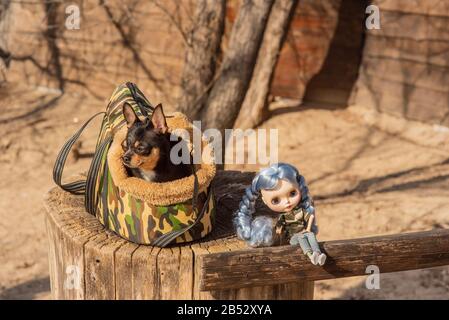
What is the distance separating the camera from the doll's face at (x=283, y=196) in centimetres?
297

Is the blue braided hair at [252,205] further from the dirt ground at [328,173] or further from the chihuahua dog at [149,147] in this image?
the dirt ground at [328,173]

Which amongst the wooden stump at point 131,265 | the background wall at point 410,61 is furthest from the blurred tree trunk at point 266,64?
the wooden stump at point 131,265

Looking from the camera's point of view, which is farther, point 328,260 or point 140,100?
point 140,100

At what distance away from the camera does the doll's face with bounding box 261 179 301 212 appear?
2974 mm

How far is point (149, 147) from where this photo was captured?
9.41 ft

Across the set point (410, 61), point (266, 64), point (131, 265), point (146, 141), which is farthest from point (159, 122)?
point (410, 61)

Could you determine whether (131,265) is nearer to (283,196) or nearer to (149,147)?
(149,147)

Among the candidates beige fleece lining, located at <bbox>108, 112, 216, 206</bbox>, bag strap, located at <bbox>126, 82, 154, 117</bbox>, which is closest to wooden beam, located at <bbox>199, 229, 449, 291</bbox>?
beige fleece lining, located at <bbox>108, 112, 216, 206</bbox>

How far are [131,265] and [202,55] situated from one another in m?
3.34

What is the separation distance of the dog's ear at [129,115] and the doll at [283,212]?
1.90 feet

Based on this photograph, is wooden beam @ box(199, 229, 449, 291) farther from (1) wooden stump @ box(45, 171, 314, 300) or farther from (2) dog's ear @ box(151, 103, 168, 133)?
(2) dog's ear @ box(151, 103, 168, 133)

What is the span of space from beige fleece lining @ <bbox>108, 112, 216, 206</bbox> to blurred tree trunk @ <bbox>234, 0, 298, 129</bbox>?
4379 millimetres

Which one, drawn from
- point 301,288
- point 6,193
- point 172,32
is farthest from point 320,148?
point 301,288

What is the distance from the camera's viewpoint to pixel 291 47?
8.40m
